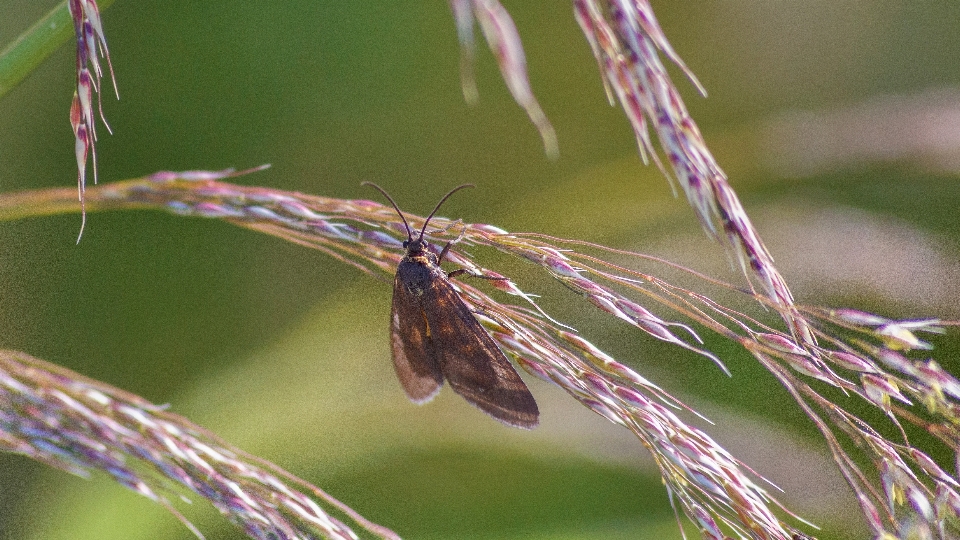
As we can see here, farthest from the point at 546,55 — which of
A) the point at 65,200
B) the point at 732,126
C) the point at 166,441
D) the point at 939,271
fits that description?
the point at 166,441

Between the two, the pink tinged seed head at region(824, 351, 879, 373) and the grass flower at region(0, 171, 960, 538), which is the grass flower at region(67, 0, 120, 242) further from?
the pink tinged seed head at region(824, 351, 879, 373)

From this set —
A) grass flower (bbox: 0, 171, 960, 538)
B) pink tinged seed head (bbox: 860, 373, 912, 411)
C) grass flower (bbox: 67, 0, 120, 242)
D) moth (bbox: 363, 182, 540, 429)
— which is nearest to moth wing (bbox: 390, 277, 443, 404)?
moth (bbox: 363, 182, 540, 429)

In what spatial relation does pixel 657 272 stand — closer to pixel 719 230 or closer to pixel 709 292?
pixel 709 292

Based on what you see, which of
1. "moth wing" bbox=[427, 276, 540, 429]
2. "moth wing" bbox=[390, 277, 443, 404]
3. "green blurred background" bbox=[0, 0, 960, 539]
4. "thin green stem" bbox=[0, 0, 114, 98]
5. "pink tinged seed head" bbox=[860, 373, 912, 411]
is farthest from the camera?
"green blurred background" bbox=[0, 0, 960, 539]

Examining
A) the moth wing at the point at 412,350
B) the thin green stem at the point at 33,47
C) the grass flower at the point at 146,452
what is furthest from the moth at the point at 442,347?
the thin green stem at the point at 33,47

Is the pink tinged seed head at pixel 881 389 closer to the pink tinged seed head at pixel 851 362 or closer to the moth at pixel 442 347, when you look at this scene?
the pink tinged seed head at pixel 851 362

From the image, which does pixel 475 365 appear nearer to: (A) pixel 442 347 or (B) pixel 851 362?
(A) pixel 442 347
